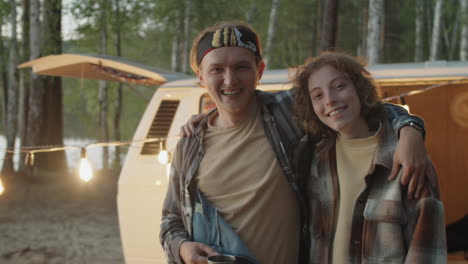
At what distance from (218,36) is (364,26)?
23.0 m

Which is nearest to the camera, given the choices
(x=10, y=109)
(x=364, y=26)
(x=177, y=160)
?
(x=177, y=160)

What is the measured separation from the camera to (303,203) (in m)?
1.97

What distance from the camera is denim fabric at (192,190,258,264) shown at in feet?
6.04

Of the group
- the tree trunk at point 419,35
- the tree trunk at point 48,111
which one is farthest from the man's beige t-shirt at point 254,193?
the tree trunk at point 419,35

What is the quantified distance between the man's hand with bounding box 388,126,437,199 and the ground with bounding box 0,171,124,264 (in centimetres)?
575

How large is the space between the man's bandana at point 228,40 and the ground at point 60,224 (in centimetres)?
538

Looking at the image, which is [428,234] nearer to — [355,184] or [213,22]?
[355,184]

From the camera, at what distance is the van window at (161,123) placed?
4.55m

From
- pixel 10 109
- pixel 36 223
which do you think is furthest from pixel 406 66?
pixel 10 109

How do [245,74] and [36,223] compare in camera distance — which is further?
[36,223]

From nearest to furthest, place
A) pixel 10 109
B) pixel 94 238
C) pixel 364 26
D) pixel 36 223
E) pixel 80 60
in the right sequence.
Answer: pixel 80 60 < pixel 94 238 < pixel 36 223 < pixel 10 109 < pixel 364 26

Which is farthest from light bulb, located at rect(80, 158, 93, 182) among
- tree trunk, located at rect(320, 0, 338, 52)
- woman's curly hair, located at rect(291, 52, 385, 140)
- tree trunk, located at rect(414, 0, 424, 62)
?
tree trunk, located at rect(414, 0, 424, 62)

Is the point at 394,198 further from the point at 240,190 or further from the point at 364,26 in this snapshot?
the point at 364,26

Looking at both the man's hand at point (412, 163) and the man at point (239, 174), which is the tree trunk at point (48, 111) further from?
the man's hand at point (412, 163)
